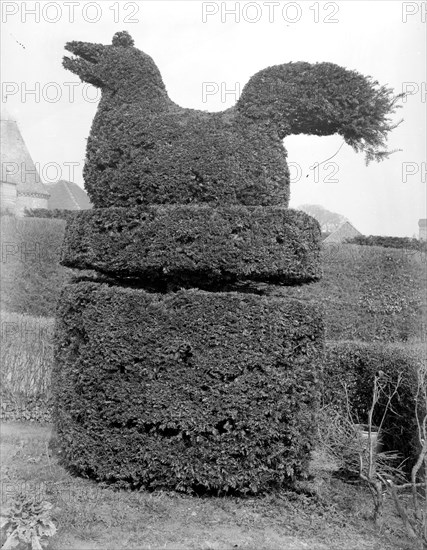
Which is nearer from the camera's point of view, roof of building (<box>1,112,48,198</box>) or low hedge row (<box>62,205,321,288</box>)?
low hedge row (<box>62,205,321,288</box>)

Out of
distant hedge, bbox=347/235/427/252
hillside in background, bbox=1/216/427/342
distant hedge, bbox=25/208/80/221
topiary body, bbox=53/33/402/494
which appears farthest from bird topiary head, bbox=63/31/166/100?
distant hedge, bbox=347/235/427/252

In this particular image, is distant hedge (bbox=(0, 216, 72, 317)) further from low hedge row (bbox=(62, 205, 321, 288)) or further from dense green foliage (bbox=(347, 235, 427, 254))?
low hedge row (bbox=(62, 205, 321, 288))

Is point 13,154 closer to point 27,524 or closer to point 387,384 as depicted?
point 387,384

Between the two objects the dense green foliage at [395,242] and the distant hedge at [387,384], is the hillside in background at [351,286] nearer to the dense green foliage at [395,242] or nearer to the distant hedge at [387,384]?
the dense green foliage at [395,242]

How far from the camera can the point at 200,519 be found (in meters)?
4.89

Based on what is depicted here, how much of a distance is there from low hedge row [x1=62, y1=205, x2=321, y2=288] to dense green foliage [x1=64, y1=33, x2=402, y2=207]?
10.3 inches

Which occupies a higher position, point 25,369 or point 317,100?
point 317,100

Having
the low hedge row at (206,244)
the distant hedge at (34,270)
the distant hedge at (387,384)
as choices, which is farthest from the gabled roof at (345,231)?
the low hedge row at (206,244)

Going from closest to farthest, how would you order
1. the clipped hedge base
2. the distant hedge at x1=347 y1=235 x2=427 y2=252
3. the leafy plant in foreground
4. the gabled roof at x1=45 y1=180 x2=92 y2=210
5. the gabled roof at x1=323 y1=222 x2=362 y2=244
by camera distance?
the leafy plant in foreground → the clipped hedge base → the distant hedge at x1=347 y1=235 x2=427 y2=252 → the gabled roof at x1=323 y1=222 x2=362 y2=244 → the gabled roof at x1=45 y1=180 x2=92 y2=210

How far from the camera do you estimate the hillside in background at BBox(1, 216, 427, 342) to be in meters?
14.5

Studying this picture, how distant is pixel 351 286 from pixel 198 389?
33.0 ft

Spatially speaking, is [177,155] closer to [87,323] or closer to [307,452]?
[87,323]

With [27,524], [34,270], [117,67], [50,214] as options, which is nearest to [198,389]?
[27,524]

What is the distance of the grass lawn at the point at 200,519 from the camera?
4.51m
